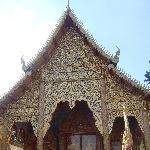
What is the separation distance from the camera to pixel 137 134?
1267 centimetres

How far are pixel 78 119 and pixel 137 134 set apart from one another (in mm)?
2625

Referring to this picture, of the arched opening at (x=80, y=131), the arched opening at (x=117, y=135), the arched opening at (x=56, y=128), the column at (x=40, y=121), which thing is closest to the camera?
the column at (x=40, y=121)

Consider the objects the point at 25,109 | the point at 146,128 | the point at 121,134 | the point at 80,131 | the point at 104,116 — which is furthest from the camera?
the point at 80,131

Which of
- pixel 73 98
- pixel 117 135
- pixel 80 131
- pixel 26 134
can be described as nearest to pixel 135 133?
pixel 117 135

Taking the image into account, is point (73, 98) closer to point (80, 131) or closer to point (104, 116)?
point (104, 116)

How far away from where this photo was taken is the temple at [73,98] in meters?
11.5

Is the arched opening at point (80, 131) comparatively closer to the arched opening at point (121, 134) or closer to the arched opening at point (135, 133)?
the arched opening at point (121, 134)

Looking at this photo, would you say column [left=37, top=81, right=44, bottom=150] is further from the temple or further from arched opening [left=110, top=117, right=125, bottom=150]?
arched opening [left=110, top=117, right=125, bottom=150]

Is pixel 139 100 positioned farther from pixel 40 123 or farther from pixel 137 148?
pixel 40 123

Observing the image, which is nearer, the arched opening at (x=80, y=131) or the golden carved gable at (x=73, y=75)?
the golden carved gable at (x=73, y=75)

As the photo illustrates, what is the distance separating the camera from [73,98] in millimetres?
11789

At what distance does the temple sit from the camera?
453 inches

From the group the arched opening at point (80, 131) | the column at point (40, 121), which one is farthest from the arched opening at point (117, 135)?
the column at point (40, 121)

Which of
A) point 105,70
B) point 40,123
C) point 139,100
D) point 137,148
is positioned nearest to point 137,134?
point 137,148
